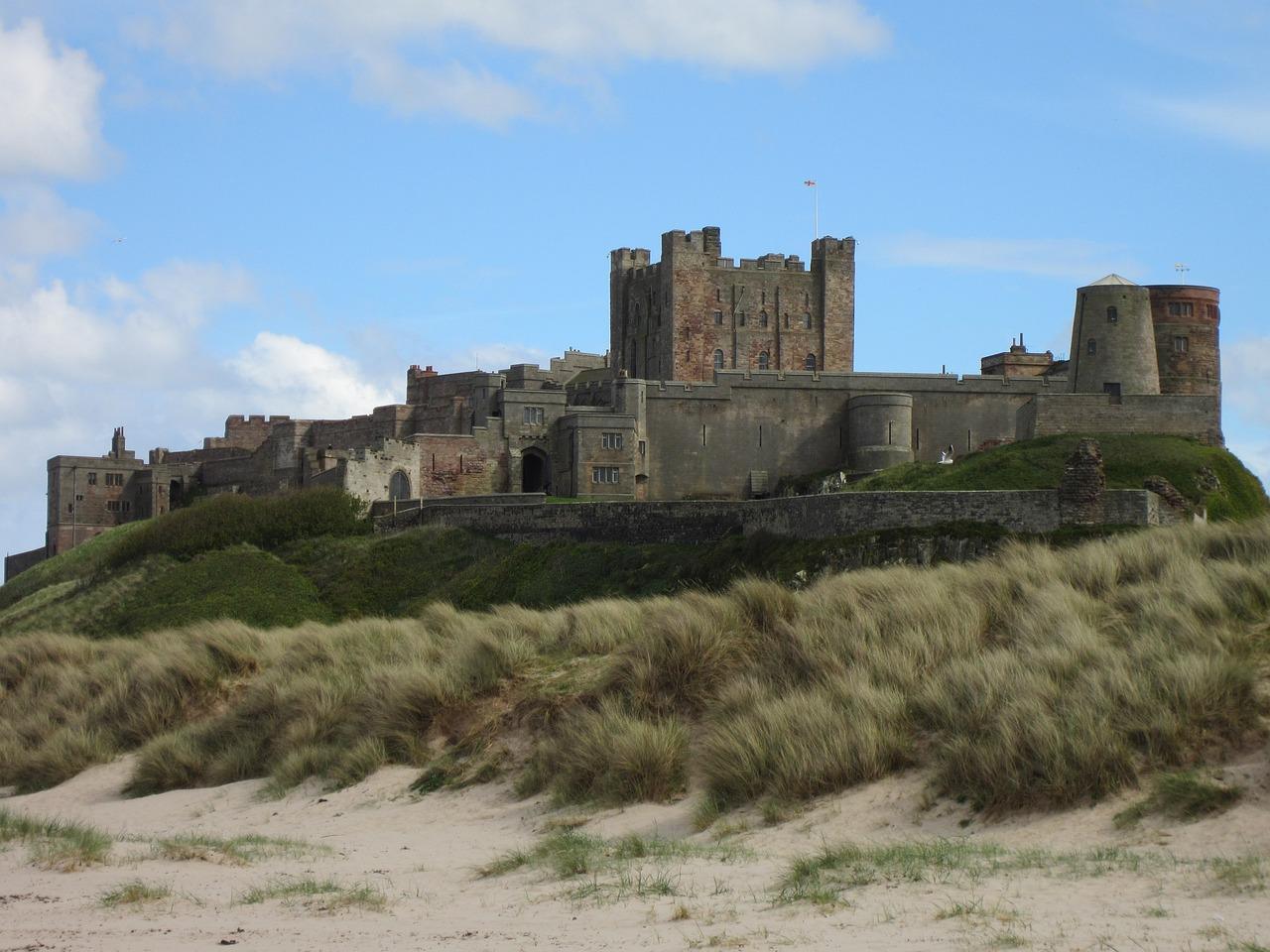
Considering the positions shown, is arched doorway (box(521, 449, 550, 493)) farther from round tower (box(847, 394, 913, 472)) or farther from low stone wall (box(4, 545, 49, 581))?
low stone wall (box(4, 545, 49, 581))

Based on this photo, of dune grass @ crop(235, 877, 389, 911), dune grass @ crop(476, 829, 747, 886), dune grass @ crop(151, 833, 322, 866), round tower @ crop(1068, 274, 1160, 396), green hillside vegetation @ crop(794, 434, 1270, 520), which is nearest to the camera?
dune grass @ crop(235, 877, 389, 911)

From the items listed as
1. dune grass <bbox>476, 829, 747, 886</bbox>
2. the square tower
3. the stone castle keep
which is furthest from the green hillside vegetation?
dune grass <bbox>476, 829, 747, 886</bbox>

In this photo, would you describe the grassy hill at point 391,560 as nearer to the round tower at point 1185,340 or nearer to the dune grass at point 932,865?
the round tower at point 1185,340

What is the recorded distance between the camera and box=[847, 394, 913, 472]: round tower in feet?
164

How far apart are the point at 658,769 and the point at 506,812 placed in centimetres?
160

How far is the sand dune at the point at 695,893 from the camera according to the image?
9.10 m

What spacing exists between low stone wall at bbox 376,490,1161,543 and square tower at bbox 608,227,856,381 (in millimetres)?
20968

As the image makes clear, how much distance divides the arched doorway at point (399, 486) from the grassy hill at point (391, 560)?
553 centimetres

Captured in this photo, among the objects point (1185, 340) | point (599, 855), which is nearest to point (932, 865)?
point (599, 855)

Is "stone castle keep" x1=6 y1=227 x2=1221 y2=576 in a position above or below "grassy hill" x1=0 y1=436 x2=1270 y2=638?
above

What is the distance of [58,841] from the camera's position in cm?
1250

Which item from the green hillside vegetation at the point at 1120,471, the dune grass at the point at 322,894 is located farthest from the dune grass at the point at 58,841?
the green hillside vegetation at the point at 1120,471

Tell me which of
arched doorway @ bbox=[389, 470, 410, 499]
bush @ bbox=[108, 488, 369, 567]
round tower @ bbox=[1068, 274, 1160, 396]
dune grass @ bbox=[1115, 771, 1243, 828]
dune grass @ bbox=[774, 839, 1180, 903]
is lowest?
dune grass @ bbox=[774, 839, 1180, 903]

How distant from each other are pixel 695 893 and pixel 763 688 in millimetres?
4432
